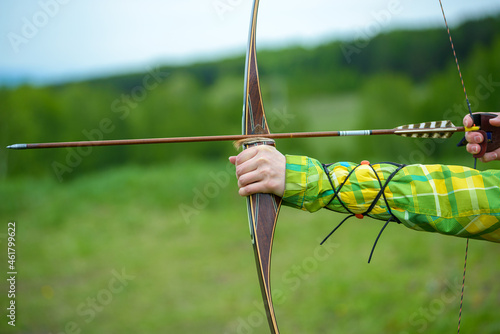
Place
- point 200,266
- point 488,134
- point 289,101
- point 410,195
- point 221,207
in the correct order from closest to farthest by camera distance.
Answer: point 410,195
point 488,134
point 200,266
point 221,207
point 289,101

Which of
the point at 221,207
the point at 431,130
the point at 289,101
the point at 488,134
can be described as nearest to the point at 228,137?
the point at 431,130

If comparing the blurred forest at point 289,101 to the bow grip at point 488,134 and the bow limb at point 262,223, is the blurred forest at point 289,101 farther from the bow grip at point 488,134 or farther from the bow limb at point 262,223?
the bow limb at point 262,223

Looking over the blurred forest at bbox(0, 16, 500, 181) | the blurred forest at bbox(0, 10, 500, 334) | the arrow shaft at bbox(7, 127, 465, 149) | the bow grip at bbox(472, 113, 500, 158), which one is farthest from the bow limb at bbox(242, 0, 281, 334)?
the blurred forest at bbox(0, 16, 500, 181)

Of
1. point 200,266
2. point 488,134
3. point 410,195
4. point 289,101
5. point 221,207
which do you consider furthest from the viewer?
point 289,101

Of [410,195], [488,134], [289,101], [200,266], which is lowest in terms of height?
[200,266]

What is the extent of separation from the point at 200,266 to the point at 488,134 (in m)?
3.31

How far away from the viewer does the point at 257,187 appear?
3.79 feet

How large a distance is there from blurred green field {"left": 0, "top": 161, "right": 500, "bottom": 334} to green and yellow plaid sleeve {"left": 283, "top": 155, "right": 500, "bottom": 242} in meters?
1.88

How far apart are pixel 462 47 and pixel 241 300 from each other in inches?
152

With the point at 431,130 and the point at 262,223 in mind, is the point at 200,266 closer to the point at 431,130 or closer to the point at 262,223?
the point at 262,223

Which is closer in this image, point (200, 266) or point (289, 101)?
point (200, 266)

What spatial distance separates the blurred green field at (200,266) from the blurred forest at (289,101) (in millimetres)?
449

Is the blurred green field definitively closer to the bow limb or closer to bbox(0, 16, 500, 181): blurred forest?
bbox(0, 16, 500, 181): blurred forest

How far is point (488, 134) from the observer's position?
134 centimetres
